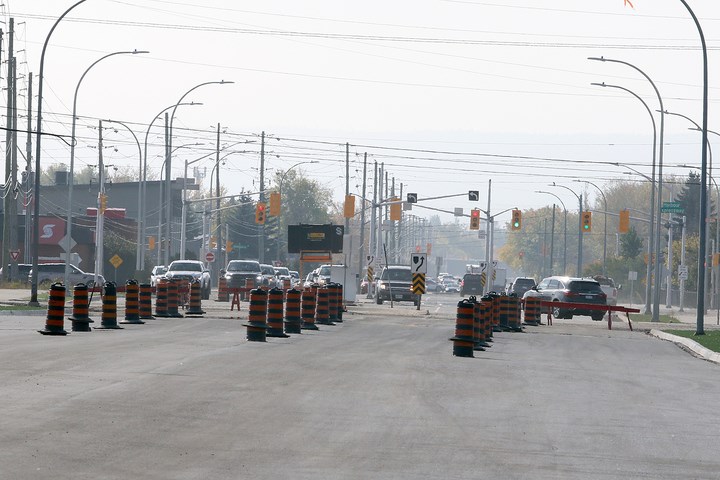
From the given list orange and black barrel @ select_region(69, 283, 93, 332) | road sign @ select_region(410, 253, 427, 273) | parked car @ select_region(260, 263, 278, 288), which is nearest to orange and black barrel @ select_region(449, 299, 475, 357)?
orange and black barrel @ select_region(69, 283, 93, 332)

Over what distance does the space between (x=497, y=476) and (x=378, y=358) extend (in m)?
12.7

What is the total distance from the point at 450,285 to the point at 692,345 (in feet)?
305

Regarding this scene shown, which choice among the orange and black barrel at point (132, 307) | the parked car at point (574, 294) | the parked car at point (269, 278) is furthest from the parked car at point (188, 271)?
the orange and black barrel at point (132, 307)

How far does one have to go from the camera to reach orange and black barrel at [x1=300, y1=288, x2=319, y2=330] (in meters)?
33.2

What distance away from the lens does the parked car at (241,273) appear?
204 feet

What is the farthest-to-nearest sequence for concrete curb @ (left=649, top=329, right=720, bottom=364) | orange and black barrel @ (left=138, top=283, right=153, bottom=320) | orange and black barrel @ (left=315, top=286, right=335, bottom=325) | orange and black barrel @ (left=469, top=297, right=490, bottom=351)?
orange and black barrel @ (left=315, top=286, right=335, bottom=325), orange and black barrel @ (left=138, top=283, right=153, bottom=320), concrete curb @ (left=649, top=329, right=720, bottom=364), orange and black barrel @ (left=469, top=297, right=490, bottom=351)

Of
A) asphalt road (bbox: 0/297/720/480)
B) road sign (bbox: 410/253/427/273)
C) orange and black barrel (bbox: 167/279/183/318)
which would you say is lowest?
asphalt road (bbox: 0/297/720/480)

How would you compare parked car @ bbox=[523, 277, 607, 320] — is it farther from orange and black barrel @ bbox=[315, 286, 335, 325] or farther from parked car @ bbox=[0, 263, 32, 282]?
parked car @ bbox=[0, 263, 32, 282]

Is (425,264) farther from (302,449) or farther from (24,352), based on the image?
(302,449)

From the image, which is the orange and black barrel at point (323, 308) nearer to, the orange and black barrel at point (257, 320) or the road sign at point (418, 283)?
the orange and black barrel at point (257, 320)

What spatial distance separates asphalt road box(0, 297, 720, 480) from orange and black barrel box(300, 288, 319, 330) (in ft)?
21.3

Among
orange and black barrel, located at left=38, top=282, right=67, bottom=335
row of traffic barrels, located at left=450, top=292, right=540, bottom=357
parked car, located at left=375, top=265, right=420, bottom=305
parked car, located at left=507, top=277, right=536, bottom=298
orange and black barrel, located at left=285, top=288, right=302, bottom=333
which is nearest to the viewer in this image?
row of traffic barrels, located at left=450, top=292, right=540, bottom=357

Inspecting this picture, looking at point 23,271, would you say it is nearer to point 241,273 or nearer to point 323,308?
point 241,273

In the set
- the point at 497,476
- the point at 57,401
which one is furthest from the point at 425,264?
the point at 497,476
